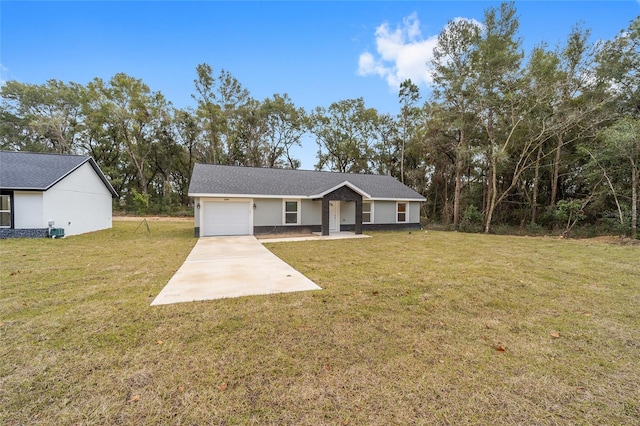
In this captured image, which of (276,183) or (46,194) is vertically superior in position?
(276,183)

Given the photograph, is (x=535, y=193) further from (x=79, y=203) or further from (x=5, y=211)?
(x=5, y=211)

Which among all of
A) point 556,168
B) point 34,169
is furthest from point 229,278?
point 556,168

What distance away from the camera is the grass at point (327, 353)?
2.10 m

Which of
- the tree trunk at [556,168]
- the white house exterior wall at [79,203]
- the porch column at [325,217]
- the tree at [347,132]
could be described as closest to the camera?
the white house exterior wall at [79,203]

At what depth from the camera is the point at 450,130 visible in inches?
786

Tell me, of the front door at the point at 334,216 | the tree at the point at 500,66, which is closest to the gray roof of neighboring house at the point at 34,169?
the front door at the point at 334,216

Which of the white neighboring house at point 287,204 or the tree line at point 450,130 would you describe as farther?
the tree line at point 450,130

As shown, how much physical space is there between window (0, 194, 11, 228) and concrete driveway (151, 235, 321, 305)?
9334mm

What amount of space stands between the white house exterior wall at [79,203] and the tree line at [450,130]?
30.0 ft

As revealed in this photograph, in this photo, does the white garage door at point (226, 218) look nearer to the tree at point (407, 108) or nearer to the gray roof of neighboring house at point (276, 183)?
the gray roof of neighboring house at point (276, 183)

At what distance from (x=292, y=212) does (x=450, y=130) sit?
14222mm

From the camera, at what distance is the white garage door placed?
13.0 meters

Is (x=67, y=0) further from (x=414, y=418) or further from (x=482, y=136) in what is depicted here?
(x=482, y=136)

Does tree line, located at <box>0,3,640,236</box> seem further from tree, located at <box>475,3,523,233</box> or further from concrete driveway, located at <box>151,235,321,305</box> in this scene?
concrete driveway, located at <box>151,235,321,305</box>
